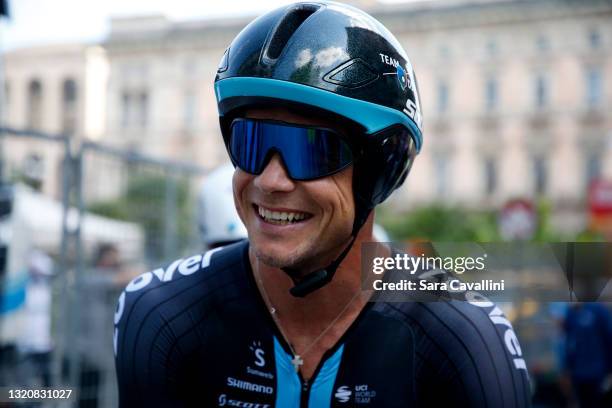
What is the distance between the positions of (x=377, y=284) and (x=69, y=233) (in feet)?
14.3

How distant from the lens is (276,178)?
223 cm

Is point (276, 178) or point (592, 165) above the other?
point (592, 165)

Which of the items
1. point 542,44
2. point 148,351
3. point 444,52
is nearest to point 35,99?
point 444,52

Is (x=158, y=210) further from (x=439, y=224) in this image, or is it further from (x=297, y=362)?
(x=439, y=224)

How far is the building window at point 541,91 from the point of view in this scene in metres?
64.8

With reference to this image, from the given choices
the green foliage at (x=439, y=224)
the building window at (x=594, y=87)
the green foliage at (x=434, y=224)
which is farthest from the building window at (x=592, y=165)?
the green foliage at (x=434, y=224)

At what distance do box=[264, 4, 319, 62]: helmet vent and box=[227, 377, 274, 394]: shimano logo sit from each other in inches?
33.7

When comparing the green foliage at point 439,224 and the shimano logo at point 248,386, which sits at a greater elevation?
the green foliage at point 439,224

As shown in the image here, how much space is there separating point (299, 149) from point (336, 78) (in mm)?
201

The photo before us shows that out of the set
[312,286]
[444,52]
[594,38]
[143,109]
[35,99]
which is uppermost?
[444,52]

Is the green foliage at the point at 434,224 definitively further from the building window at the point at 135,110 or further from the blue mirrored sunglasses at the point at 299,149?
the blue mirrored sunglasses at the point at 299,149

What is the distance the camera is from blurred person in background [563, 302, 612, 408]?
902 centimetres

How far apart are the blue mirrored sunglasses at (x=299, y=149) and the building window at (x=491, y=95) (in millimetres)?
65876

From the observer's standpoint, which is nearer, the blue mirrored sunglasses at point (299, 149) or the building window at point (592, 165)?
the blue mirrored sunglasses at point (299, 149)
